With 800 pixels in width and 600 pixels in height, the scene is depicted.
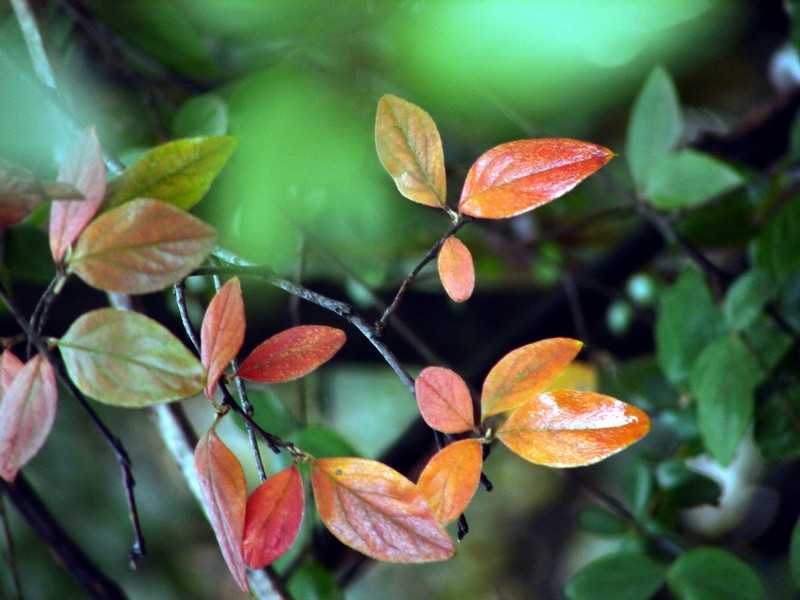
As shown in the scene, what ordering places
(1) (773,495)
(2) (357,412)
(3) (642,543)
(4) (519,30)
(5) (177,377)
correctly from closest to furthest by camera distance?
(5) (177,377), (3) (642,543), (4) (519,30), (1) (773,495), (2) (357,412)

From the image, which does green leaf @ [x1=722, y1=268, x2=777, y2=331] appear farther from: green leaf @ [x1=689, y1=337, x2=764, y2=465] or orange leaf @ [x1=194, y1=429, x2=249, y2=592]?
orange leaf @ [x1=194, y1=429, x2=249, y2=592]

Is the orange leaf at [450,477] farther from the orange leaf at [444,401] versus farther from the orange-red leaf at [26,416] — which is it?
the orange-red leaf at [26,416]

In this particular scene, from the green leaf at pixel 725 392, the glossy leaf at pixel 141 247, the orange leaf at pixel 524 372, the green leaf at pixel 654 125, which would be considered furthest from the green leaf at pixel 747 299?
the glossy leaf at pixel 141 247

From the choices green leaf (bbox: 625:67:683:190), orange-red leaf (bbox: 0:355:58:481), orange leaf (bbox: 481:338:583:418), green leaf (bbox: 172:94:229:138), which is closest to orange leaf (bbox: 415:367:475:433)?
orange leaf (bbox: 481:338:583:418)

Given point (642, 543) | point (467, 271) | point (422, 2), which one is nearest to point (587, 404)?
point (467, 271)

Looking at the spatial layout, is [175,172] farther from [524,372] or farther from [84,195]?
[524,372]

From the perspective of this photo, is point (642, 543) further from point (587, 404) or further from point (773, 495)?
point (773, 495)
